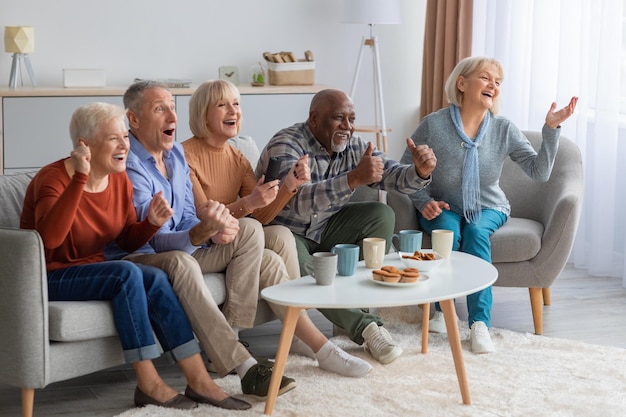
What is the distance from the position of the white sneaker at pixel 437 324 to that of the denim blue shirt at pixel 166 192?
3.41 ft

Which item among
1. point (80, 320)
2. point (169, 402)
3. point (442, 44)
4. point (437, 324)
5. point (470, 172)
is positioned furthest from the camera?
point (442, 44)

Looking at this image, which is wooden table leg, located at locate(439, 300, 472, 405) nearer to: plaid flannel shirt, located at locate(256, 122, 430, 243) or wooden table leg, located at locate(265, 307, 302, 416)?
wooden table leg, located at locate(265, 307, 302, 416)

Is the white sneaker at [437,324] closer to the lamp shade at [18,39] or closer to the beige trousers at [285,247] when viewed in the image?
the beige trousers at [285,247]

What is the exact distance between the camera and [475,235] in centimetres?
367

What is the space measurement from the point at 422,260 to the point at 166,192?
2.95 feet

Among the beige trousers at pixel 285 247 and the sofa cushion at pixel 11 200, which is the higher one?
the sofa cushion at pixel 11 200

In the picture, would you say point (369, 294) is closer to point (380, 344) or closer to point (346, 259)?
point (346, 259)

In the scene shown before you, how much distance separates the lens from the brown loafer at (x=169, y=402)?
2906mm

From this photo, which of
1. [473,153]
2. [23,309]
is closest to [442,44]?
[473,153]

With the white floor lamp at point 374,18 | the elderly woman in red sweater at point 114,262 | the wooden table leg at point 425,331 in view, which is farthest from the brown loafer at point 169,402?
the white floor lamp at point 374,18

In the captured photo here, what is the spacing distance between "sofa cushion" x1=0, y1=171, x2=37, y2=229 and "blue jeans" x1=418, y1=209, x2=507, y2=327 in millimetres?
1580

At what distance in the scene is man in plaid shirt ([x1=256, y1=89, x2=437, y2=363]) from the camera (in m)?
3.42

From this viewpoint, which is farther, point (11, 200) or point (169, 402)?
point (11, 200)

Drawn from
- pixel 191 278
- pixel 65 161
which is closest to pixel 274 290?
pixel 191 278
